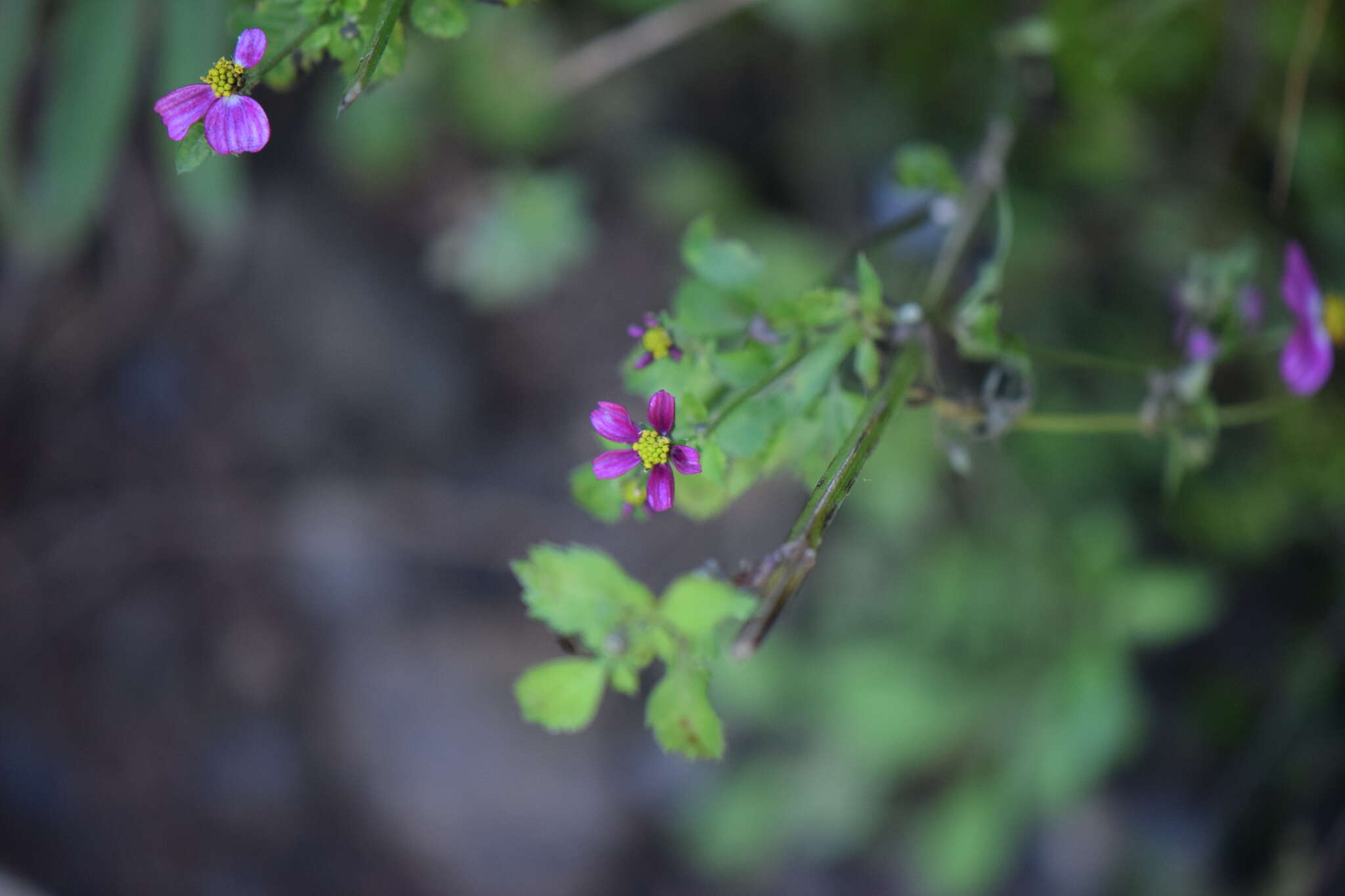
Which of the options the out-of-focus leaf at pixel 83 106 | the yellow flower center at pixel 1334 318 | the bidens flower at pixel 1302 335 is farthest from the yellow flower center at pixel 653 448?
the out-of-focus leaf at pixel 83 106

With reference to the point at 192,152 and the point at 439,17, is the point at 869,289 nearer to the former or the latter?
the point at 439,17

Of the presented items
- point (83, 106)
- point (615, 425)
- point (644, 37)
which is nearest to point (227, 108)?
point (615, 425)

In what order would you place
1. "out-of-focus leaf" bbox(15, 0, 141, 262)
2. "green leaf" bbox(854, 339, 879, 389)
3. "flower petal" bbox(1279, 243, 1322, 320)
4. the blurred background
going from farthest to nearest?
1. the blurred background
2. "out-of-focus leaf" bbox(15, 0, 141, 262)
3. "flower petal" bbox(1279, 243, 1322, 320)
4. "green leaf" bbox(854, 339, 879, 389)

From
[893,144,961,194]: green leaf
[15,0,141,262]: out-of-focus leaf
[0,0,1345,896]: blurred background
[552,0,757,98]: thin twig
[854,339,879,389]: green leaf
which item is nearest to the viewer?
[854,339,879,389]: green leaf

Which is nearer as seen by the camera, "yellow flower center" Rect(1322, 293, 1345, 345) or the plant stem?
the plant stem

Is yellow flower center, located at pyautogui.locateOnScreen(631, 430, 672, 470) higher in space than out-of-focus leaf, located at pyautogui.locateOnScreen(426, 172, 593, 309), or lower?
lower

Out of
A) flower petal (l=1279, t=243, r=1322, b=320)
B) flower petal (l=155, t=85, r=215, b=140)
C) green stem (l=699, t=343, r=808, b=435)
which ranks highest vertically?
flower petal (l=155, t=85, r=215, b=140)

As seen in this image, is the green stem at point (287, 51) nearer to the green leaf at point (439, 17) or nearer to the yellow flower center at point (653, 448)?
the green leaf at point (439, 17)

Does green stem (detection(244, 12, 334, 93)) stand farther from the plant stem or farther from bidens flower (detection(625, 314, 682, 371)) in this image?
the plant stem

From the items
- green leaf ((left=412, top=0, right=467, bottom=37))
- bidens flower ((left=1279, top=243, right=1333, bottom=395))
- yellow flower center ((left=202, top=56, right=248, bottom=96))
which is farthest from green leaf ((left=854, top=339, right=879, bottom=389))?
bidens flower ((left=1279, top=243, right=1333, bottom=395))
